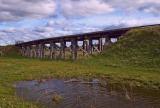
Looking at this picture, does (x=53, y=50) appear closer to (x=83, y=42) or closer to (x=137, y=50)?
(x=83, y=42)

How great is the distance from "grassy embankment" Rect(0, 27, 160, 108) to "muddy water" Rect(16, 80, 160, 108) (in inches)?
79.2

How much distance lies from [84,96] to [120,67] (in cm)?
2038

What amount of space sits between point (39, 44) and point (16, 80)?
90.3 m

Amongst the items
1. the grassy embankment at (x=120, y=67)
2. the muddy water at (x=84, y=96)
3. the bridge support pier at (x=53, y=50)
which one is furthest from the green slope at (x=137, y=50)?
the bridge support pier at (x=53, y=50)

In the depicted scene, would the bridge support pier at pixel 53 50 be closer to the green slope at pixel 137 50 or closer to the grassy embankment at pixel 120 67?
the green slope at pixel 137 50

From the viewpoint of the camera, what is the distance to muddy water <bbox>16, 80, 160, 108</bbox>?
75.9 ft

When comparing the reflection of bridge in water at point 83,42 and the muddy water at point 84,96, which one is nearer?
the muddy water at point 84,96

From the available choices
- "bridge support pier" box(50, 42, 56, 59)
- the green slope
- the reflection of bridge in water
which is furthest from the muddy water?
"bridge support pier" box(50, 42, 56, 59)

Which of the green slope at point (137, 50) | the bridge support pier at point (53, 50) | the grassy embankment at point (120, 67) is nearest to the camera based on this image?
the grassy embankment at point (120, 67)

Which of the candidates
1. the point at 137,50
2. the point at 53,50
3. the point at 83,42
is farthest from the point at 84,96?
the point at 53,50

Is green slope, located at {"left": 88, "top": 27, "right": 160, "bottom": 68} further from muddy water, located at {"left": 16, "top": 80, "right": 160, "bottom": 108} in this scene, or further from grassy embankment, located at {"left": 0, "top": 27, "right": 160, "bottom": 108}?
muddy water, located at {"left": 16, "top": 80, "right": 160, "bottom": 108}

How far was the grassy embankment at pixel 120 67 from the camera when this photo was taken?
3520 cm

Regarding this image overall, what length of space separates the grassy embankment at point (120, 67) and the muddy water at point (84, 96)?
6.60 ft

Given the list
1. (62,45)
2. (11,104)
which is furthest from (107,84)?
(62,45)
